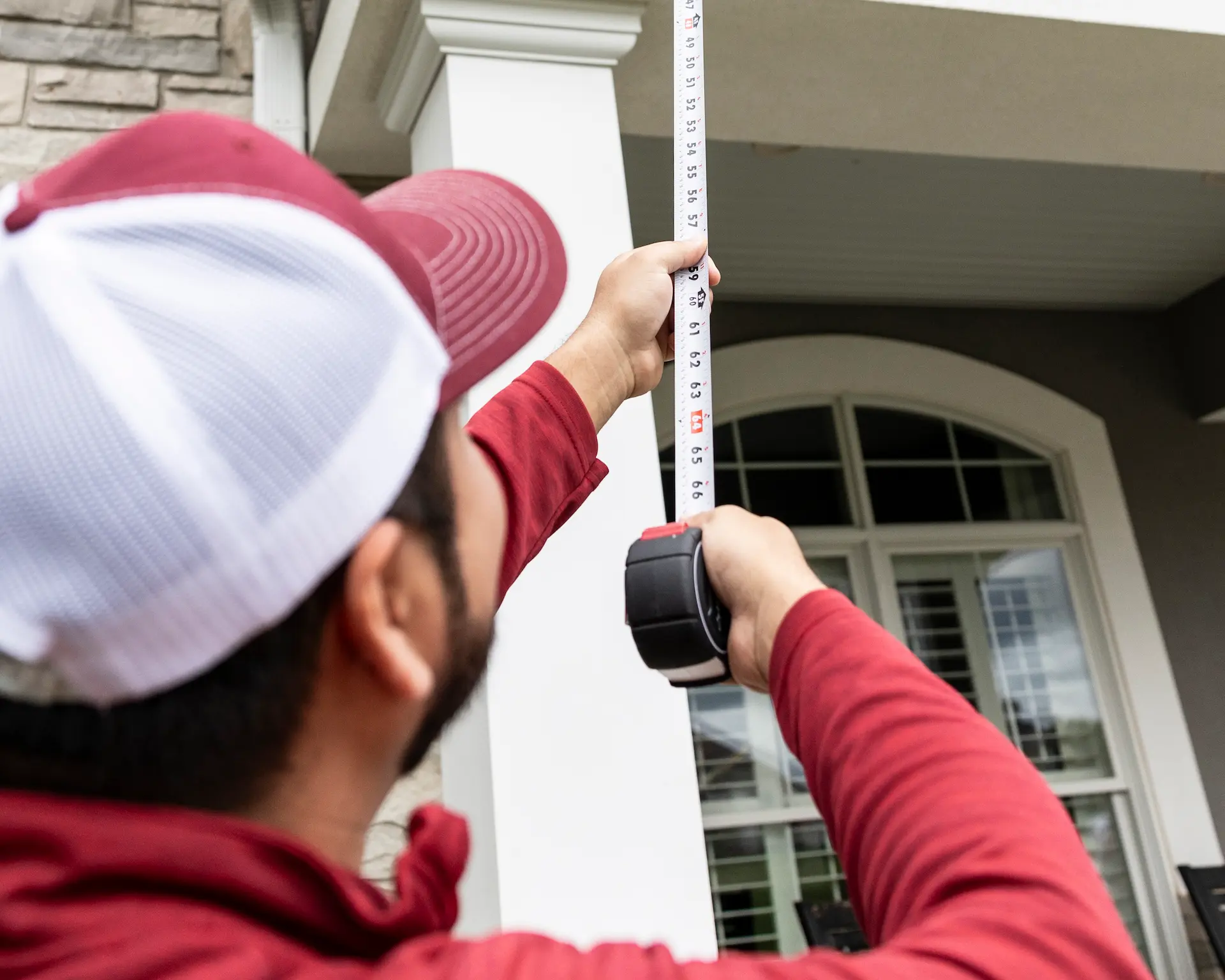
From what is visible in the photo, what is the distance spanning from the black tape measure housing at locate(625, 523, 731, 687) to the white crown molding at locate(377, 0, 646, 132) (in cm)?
137

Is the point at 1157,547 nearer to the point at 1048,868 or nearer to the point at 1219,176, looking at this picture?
the point at 1219,176

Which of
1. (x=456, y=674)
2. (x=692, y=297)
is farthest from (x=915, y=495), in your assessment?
(x=456, y=674)

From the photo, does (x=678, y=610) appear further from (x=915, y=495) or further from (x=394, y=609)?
(x=915, y=495)

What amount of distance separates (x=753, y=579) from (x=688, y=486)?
30 centimetres

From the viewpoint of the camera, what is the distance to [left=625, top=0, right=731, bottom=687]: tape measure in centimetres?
85

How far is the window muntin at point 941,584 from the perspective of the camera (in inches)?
174

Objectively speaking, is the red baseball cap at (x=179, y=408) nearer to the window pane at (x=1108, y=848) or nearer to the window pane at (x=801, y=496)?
the window pane at (x=801, y=496)

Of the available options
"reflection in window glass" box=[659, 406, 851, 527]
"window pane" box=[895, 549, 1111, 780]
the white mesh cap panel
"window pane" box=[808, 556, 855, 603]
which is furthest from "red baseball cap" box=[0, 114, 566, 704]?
"window pane" box=[895, 549, 1111, 780]

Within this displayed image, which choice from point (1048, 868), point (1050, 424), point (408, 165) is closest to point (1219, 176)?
point (1050, 424)

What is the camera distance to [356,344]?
0.62 metres

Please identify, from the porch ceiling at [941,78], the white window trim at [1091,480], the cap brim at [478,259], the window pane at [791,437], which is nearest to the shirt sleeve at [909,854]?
the cap brim at [478,259]

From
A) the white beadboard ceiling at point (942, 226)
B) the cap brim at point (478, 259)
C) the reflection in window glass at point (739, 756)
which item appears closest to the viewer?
the cap brim at point (478, 259)

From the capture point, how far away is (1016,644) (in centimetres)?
479

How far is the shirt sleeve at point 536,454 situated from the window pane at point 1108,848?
3.96 metres
